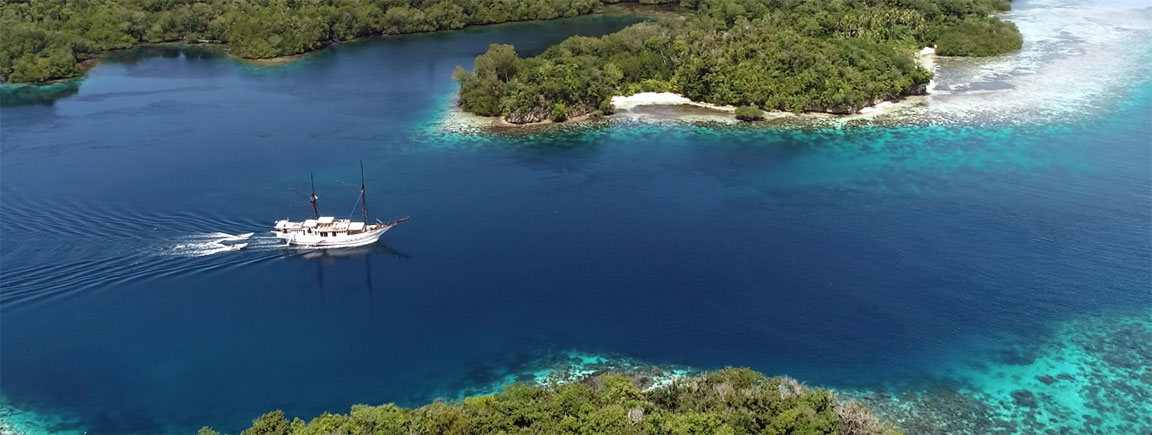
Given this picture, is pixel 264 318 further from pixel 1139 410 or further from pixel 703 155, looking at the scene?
pixel 1139 410

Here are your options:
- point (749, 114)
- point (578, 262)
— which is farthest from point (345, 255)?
point (749, 114)

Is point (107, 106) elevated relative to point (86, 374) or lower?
elevated

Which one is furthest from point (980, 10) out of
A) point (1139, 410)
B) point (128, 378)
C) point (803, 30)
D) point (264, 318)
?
point (128, 378)

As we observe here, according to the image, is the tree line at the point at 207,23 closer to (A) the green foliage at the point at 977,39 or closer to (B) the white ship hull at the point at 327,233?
(B) the white ship hull at the point at 327,233

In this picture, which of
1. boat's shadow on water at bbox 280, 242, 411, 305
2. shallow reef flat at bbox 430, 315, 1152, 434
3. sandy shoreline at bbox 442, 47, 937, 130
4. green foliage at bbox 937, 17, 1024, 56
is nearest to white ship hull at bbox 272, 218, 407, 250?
boat's shadow on water at bbox 280, 242, 411, 305

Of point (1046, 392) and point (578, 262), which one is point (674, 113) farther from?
point (1046, 392)

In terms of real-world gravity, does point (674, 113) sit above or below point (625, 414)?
above
